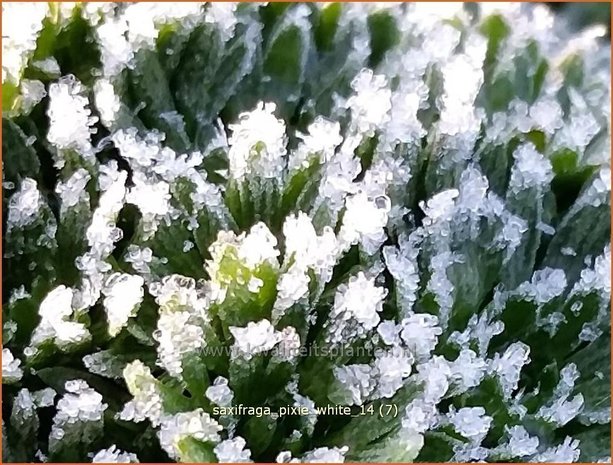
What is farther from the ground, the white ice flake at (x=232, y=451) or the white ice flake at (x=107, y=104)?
the white ice flake at (x=107, y=104)

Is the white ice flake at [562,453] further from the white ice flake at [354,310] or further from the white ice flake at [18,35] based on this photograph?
the white ice flake at [18,35]

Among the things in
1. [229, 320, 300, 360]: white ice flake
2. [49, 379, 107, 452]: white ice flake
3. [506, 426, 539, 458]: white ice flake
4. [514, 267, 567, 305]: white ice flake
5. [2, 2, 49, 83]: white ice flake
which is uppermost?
[2, 2, 49, 83]: white ice flake

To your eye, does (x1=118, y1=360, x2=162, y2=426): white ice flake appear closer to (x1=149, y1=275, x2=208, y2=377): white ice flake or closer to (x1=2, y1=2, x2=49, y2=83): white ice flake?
(x1=149, y1=275, x2=208, y2=377): white ice flake

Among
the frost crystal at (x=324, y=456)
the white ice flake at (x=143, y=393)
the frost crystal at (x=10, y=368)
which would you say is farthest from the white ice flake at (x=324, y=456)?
the frost crystal at (x=10, y=368)

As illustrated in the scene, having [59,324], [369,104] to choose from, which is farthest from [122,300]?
[369,104]

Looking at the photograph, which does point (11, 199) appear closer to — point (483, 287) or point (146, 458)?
point (146, 458)

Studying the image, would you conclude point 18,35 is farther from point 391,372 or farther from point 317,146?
point 391,372

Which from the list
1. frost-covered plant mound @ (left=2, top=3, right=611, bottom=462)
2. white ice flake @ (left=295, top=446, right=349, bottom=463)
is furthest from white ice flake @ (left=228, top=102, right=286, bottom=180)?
white ice flake @ (left=295, top=446, right=349, bottom=463)

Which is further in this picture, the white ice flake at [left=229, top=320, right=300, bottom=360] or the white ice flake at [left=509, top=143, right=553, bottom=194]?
the white ice flake at [left=509, top=143, right=553, bottom=194]

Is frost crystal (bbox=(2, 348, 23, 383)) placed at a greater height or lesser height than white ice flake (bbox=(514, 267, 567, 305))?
lesser
